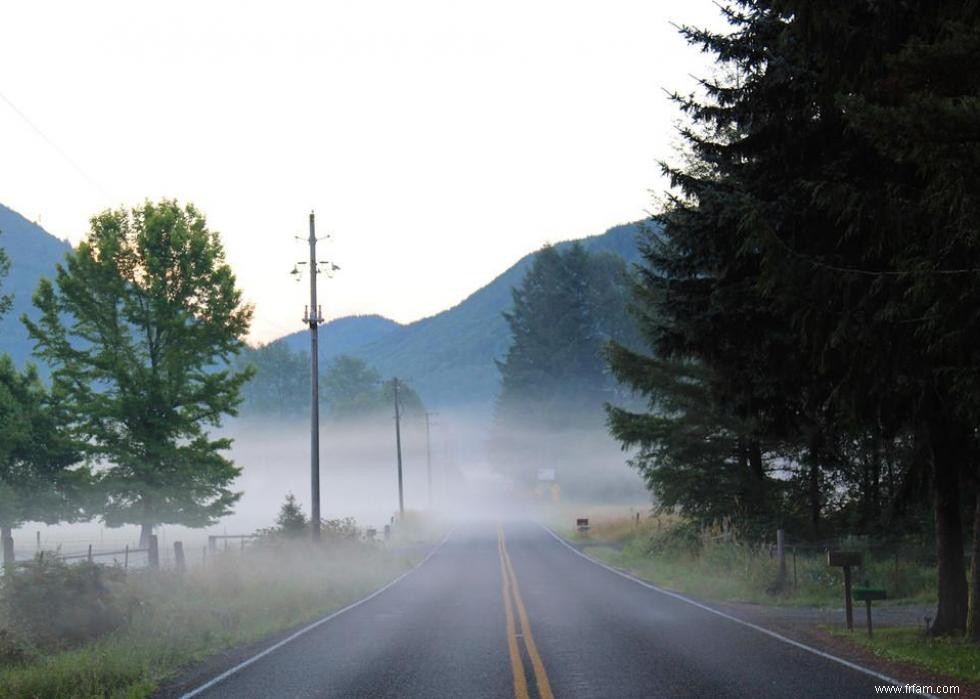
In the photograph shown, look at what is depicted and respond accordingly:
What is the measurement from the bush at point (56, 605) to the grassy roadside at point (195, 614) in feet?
1.22

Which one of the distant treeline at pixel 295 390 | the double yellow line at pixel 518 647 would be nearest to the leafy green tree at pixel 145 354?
the double yellow line at pixel 518 647

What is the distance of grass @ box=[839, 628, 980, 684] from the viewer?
12094 mm

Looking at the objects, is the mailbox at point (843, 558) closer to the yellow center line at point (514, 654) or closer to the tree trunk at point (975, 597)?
the tree trunk at point (975, 597)

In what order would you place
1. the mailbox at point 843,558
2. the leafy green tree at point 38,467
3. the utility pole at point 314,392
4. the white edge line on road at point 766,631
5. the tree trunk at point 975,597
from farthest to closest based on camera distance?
the leafy green tree at point 38,467
the utility pole at point 314,392
the mailbox at point 843,558
the tree trunk at point 975,597
the white edge line on road at point 766,631

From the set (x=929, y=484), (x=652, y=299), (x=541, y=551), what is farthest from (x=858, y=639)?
(x=541, y=551)

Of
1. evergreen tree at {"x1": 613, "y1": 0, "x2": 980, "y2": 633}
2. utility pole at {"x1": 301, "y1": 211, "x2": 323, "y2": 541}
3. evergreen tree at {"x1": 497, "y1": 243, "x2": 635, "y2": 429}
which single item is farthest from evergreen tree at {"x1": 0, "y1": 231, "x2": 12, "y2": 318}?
evergreen tree at {"x1": 497, "y1": 243, "x2": 635, "y2": 429}

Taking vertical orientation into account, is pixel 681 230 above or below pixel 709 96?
below

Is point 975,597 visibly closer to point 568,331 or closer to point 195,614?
point 195,614

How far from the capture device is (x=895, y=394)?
14039mm

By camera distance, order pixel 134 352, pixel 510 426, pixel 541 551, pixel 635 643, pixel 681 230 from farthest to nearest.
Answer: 1. pixel 510 426
2. pixel 541 551
3. pixel 134 352
4. pixel 681 230
5. pixel 635 643

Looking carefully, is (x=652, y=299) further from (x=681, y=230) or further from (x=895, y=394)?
(x=895, y=394)

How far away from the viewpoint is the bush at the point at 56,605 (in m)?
16.7

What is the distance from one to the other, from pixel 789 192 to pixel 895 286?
335 cm

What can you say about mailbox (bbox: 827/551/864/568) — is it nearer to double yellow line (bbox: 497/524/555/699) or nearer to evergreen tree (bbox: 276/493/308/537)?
double yellow line (bbox: 497/524/555/699)
